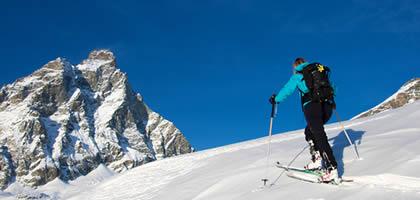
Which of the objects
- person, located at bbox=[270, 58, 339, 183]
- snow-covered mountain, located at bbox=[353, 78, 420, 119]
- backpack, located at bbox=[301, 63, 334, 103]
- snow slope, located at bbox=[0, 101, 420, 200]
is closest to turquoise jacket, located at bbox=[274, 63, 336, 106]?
person, located at bbox=[270, 58, 339, 183]

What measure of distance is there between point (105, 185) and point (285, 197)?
951 centimetres

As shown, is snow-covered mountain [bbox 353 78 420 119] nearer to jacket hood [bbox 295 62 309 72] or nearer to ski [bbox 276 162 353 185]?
ski [bbox 276 162 353 185]

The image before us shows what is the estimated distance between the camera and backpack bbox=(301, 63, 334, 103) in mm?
5098

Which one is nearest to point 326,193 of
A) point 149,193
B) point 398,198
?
point 398,198

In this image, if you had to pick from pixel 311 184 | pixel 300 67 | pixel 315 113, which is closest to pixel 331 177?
pixel 311 184

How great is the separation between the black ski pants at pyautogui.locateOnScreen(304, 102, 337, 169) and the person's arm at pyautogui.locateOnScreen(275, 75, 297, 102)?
38 centimetres

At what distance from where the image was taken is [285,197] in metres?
4.64

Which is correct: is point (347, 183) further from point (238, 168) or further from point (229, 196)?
point (238, 168)

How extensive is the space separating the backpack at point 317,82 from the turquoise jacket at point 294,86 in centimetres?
15

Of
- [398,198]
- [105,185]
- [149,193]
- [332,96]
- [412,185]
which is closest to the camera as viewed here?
[398,198]

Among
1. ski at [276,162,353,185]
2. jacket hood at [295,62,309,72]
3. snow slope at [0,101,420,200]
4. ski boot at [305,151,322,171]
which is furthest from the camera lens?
ski boot at [305,151,322,171]

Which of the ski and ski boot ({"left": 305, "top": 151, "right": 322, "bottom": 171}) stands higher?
ski boot ({"left": 305, "top": 151, "right": 322, "bottom": 171})

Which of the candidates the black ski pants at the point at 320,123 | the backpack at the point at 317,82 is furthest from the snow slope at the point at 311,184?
the backpack at the point at 317,82

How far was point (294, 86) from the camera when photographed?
5.45 m
